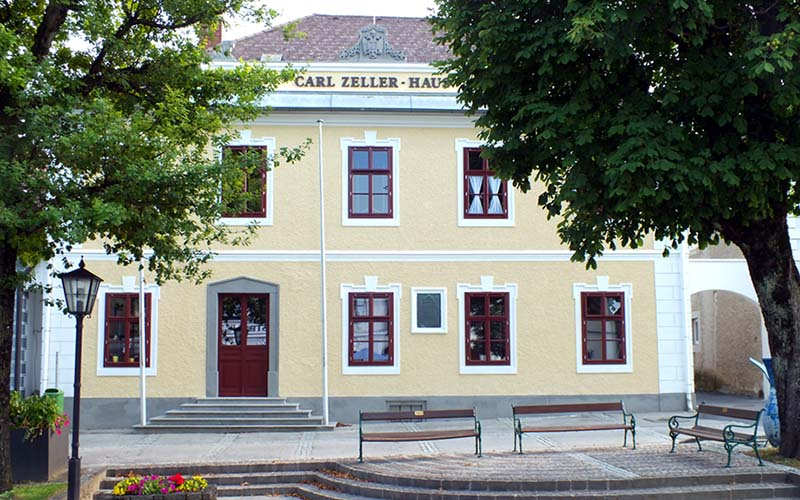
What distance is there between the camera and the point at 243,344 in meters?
19.5

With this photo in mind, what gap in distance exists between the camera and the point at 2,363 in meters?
11.4

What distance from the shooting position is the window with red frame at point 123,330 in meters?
19.0

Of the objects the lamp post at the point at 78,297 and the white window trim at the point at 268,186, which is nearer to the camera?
the lamp post at the point at 78,297

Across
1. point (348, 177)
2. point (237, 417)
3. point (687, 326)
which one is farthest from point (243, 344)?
point (687, 326)

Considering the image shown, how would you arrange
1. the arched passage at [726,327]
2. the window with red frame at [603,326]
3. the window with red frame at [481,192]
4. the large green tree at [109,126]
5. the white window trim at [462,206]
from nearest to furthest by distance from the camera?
the large green tree at [109,126] → the window with red frame at [603,326] → the white window trim at [462,206] → the window with red frame at [481,192] → the arched passage at [726,327]

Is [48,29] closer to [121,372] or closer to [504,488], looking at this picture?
[504,488]

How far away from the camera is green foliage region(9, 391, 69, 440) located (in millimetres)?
12086

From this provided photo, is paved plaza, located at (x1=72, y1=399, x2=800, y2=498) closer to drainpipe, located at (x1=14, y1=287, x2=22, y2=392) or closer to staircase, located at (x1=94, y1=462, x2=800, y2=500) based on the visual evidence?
staircase, located at (x1=94, y1=462, x2=800, y2=500)

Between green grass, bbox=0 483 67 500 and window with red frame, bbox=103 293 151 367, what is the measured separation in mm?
7258

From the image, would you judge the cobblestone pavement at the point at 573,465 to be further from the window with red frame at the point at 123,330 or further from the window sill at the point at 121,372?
the window with red frame at the point at 123,330

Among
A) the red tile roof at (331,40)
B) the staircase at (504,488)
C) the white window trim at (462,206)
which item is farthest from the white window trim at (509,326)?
the staircase at (504,488)

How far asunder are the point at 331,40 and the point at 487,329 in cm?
851

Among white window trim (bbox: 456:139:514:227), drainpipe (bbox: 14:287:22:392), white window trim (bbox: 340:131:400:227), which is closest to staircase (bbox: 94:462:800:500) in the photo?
white window trim (bbox: 340:131:400:227)

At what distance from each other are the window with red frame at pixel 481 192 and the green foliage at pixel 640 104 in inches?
315
